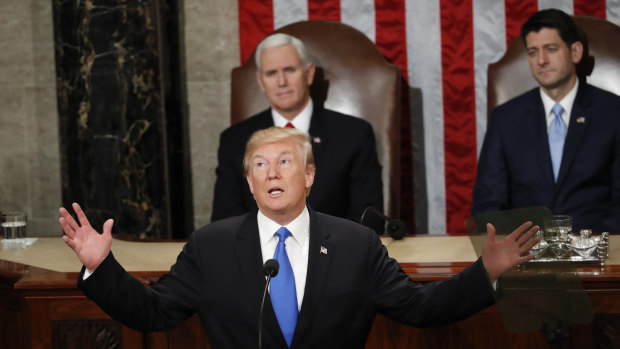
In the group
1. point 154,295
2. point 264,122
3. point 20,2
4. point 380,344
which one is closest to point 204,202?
point 264,122

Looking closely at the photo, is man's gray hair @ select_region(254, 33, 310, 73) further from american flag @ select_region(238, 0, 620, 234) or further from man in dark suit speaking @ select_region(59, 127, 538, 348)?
man in dark suit speaking @ select_region(59, 127, 538, 348)

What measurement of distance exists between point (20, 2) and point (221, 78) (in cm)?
132

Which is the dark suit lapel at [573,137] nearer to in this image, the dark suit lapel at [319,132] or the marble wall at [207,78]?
the dark suit lapel at [319,132]

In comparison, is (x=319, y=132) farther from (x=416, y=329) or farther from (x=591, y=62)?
(x=416, y=329)

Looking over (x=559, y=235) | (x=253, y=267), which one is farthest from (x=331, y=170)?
(x=253, y=267)

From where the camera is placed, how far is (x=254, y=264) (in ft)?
7.54

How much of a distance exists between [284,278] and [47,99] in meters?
3.52

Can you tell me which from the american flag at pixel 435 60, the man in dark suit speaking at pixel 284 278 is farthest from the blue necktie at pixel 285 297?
the american flag at pixel 435 60

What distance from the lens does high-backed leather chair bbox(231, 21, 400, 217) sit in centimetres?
460

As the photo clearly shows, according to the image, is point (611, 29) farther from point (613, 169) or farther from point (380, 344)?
point (380, 344)

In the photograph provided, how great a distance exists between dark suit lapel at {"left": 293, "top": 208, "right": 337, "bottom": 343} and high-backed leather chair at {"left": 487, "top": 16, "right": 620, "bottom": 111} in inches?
99.7

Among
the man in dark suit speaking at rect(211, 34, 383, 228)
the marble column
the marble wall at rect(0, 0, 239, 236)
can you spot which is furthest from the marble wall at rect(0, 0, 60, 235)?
the man in dark suit speaking at rect(211, 34, 383, 228)

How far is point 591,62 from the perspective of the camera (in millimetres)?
4453

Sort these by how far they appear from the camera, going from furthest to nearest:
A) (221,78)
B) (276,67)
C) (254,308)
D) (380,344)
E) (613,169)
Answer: (221,78) → (276,67) → (613,169) → (380,344) → (254,308)
